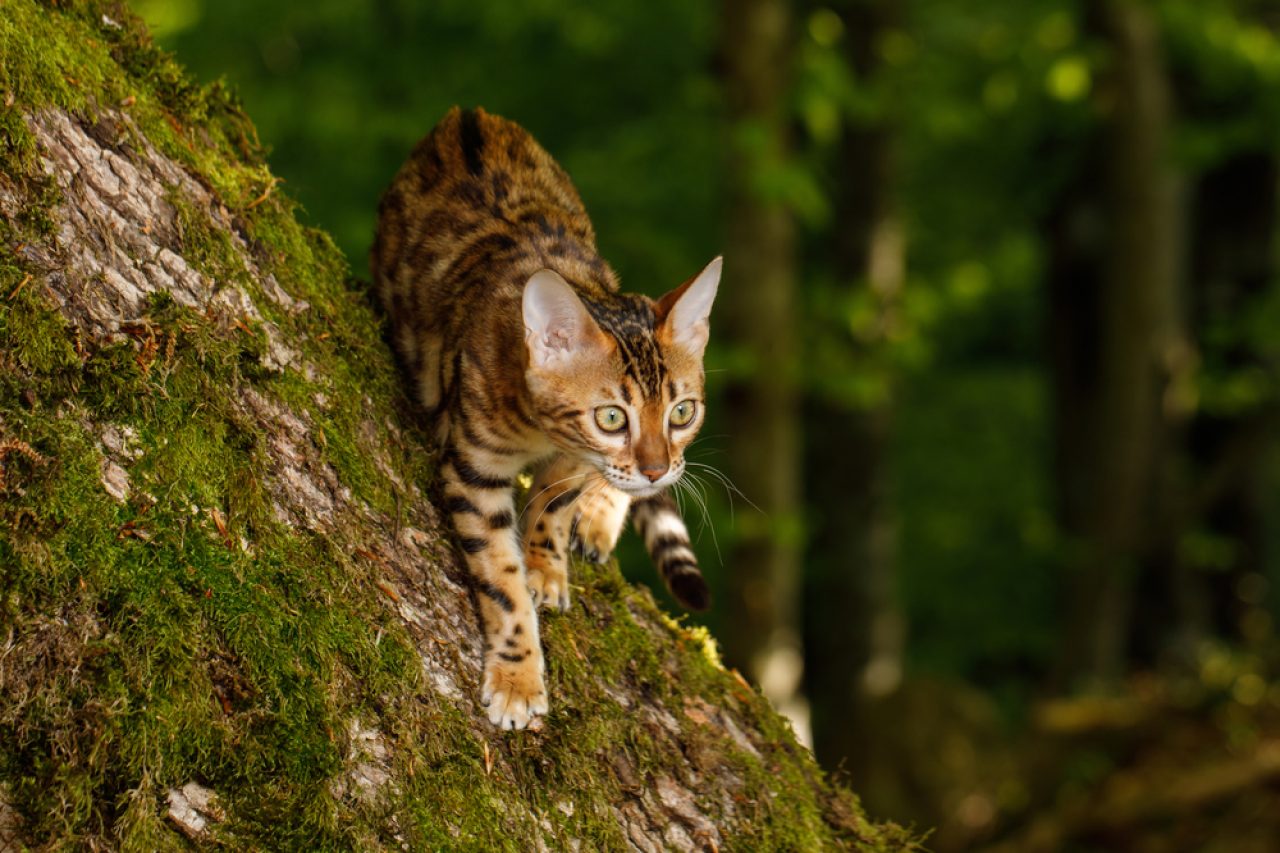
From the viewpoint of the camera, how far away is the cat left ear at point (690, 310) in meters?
3.56

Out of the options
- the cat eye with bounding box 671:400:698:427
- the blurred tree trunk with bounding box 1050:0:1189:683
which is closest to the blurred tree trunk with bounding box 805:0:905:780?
the blurred tree trunk with bounding box 1050:0:1189:683

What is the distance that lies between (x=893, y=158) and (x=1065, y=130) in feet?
7.87

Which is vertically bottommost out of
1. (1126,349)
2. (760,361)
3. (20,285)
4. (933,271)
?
(760,361)

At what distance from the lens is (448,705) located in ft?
8.82

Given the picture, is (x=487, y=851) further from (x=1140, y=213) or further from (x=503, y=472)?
(x=1140, y=213)

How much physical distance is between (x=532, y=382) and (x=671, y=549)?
2.42 ft

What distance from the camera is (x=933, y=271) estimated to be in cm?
1579

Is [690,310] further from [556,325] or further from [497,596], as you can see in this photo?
[497,596]

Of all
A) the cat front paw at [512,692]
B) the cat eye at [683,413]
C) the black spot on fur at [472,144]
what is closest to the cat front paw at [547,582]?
the cat front paw at [512,692]

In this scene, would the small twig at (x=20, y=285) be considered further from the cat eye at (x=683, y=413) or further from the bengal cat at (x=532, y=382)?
the cat eye at (x=683, y=413)

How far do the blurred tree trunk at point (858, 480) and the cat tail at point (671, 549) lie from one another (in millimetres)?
9405

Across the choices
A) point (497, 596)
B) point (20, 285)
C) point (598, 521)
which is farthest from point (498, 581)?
point (20, 285)

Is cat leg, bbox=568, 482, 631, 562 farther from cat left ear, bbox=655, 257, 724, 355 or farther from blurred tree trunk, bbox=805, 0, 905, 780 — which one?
blurred tree trunk, bbox=805, 0, 905, 780

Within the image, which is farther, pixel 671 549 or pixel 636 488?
A: pixel 671 549
